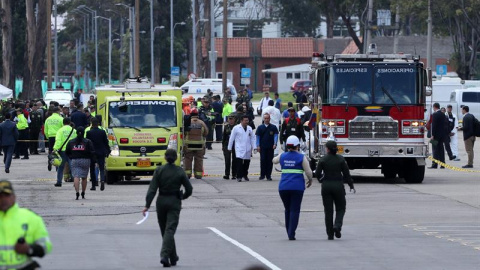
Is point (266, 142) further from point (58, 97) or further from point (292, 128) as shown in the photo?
point (58, 97)

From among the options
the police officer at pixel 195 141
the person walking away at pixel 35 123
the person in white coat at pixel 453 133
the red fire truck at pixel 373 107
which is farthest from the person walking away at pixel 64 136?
the person in white coat at pixel 453 133

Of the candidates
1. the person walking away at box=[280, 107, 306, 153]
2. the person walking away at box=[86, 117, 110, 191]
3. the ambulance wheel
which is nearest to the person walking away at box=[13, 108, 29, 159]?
the ambulance wheel

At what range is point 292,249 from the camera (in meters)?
17.0

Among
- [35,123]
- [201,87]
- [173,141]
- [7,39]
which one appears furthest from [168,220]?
[201,87]

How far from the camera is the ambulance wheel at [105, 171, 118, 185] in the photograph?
2919 cm

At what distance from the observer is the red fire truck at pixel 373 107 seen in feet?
90.6

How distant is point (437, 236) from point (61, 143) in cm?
1133

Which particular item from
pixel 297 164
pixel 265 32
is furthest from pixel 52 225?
pixel 265 32

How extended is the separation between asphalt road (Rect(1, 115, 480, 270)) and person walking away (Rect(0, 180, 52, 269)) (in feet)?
18.8

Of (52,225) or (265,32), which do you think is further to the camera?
(265,32)

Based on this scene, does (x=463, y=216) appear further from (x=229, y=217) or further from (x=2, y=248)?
(x=2, y=248)

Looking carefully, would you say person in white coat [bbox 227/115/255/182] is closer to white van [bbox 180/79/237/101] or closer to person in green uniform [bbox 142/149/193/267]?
person in green uniform [bbox 142/149/193/267]

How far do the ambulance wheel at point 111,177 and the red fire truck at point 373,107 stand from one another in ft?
17.1

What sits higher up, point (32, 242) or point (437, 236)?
point (32, 242)
